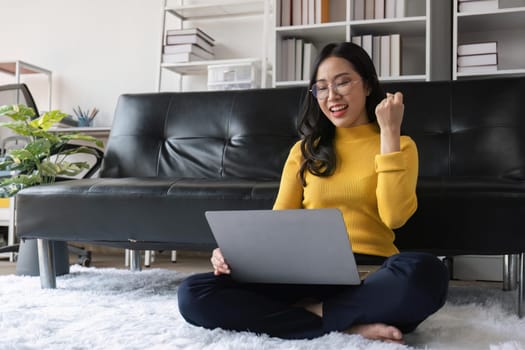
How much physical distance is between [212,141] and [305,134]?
0.90 meters

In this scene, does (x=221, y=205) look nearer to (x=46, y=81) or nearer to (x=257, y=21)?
(x=257, y=21)

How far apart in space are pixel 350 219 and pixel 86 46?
328 cm

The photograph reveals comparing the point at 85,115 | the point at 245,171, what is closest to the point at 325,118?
the point at 245,171

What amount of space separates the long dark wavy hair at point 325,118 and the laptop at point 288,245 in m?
0.26

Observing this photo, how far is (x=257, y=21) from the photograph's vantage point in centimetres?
392

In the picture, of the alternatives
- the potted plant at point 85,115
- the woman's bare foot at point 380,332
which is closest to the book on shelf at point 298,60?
the potted plant at point 85,115

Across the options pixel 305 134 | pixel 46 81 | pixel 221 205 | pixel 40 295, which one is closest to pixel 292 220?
pixel 305 134

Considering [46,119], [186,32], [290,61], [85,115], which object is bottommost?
[46,119]

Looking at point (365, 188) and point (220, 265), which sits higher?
point (365, 188)

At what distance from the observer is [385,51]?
3332 mm

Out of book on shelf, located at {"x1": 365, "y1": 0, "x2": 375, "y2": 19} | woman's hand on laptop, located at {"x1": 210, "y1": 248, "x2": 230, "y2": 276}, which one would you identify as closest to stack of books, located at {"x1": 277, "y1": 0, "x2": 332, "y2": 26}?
book on shelf, located at {"x1": 365, "y1": 0, "x2": 375, "y2": 19}

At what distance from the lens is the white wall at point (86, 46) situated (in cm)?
410

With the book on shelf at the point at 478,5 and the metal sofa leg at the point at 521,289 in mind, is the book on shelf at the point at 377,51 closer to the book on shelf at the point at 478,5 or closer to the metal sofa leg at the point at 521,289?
the book on shelf at the point at 478,5

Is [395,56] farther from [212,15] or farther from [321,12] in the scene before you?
[212,15]
